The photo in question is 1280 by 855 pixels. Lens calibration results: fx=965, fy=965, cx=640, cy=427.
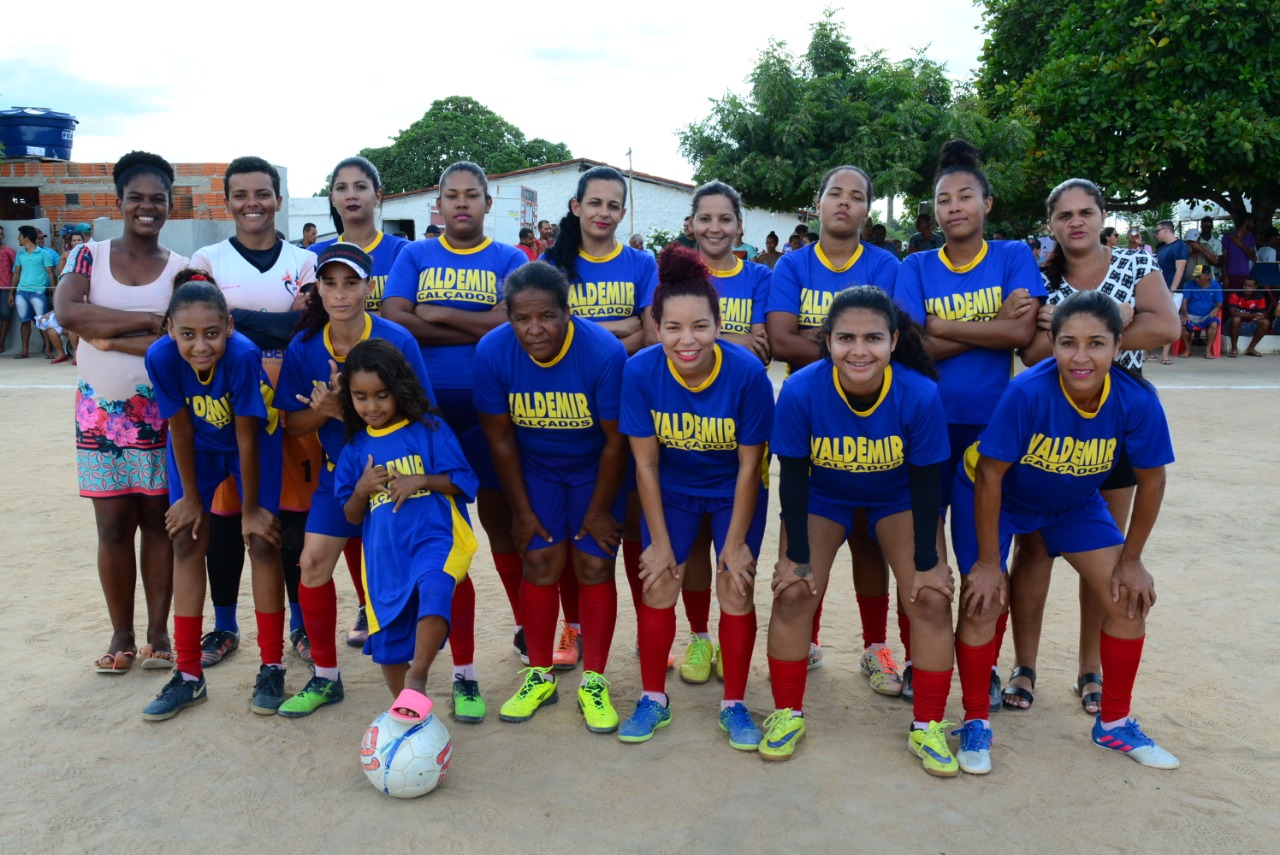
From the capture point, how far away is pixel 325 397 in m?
3.67

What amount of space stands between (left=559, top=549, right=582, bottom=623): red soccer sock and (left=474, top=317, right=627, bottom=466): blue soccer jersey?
80 centimetres

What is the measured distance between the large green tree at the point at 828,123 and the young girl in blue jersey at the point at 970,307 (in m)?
13.9

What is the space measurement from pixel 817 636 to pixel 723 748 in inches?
38.0

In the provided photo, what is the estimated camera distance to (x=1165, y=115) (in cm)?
1362

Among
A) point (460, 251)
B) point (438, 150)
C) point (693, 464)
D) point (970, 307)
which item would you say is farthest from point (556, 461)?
point (438, 150)

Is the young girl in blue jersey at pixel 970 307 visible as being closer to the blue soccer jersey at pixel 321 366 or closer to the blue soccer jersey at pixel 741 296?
the blue soccer jersey at pixel 741 296

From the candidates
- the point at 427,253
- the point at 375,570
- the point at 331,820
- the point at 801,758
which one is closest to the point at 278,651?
the point at 375,570

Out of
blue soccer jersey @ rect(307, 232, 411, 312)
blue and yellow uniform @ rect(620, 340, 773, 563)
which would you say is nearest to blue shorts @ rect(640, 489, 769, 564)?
blue and yellow uniform @ rect(620, 340, 773, 563)

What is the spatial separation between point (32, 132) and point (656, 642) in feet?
61.7

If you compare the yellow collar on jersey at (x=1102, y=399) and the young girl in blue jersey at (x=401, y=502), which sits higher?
the yellow collar on jersey at (x=1102, y=399)

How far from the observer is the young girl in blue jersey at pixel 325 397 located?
373 centimetres

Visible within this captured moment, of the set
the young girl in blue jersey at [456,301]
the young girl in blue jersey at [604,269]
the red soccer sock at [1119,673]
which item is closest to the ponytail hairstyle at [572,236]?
the young girl in blue jersey at [604,269]

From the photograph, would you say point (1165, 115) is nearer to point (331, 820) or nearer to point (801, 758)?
point (801, 758)

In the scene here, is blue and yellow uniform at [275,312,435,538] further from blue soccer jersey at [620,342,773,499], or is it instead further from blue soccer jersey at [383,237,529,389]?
blue soccer jersey at [620,342,773,499]
